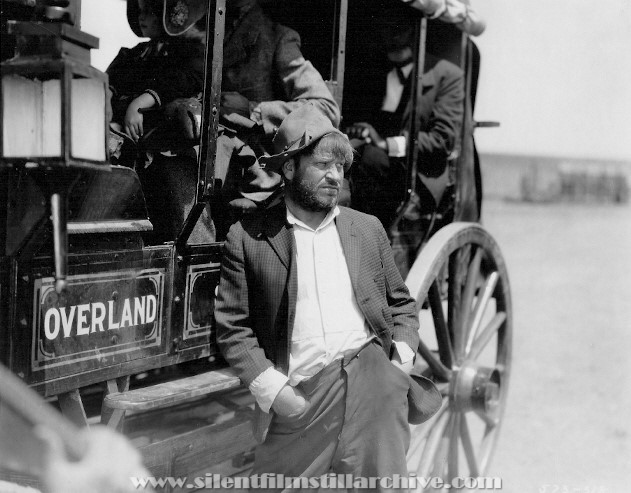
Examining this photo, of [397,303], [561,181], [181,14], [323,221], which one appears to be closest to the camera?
[323,221]

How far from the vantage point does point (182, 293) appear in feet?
6.88

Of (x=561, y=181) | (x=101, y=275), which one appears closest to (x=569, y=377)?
(x=101, y=275)

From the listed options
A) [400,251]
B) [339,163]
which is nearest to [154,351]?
[339,163]

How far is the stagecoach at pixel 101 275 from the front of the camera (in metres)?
1.47

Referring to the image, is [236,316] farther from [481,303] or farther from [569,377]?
[569,377]

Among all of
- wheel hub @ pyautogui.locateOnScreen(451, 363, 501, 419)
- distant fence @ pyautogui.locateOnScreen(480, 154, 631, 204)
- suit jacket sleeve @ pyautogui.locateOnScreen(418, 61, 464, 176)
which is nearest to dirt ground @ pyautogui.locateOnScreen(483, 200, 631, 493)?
wheel hub @ pyautogui.locateOnScreen(451, 363, 501, 419)

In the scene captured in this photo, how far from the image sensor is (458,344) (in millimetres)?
3367

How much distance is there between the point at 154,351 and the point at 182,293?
0.61ft

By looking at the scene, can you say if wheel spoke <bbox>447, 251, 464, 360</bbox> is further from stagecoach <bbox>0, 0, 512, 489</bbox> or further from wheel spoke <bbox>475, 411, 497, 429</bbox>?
wheel spoke <bbox>475, 411, 497, 429</bbox>

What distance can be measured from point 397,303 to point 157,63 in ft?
4.10

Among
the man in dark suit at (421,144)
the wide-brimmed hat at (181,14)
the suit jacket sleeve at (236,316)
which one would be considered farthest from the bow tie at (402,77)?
the suit jacket sleeve at (236,316)

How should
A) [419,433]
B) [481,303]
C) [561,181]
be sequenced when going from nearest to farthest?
[419,433] → [481,303] → [561,181]

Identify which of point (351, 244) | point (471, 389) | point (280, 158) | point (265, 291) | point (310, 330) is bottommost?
point (471, 389)

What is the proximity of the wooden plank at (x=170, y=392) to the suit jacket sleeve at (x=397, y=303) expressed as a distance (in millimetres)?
572
